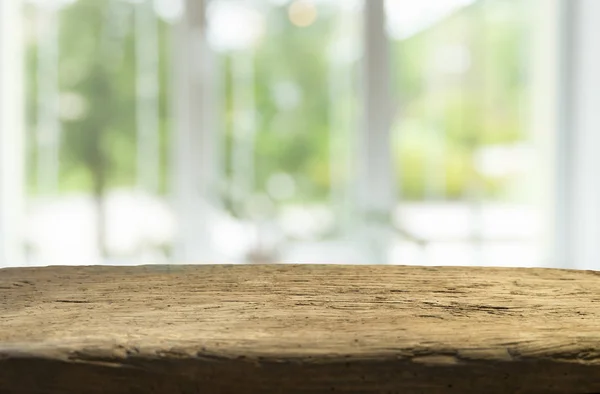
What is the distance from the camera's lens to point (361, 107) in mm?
1976

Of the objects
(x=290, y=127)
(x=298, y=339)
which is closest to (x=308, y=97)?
(x=290, y=127)

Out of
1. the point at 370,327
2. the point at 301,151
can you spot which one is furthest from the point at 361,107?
the point at 370,327

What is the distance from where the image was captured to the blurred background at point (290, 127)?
6.41 feet

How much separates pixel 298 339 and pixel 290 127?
173 cm

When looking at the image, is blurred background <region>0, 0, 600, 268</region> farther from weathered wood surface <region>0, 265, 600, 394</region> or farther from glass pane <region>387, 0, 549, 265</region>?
weathered wood surface <region>0, 265, 600, 394</region>

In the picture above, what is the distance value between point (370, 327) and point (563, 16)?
1.96 meters

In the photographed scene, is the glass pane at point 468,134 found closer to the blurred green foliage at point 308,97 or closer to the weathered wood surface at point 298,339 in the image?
the blurred green foliage at point 308,97

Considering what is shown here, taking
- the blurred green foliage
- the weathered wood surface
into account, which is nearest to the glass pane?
the blurred green foliage

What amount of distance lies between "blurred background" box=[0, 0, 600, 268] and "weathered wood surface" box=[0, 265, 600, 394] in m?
1.58

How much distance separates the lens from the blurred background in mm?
1953

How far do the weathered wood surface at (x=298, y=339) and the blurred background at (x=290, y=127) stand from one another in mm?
1584

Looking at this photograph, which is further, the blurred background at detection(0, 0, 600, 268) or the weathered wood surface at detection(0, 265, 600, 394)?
the blurred background at detection(0, 0, 600, 268)

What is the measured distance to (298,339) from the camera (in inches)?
11.5

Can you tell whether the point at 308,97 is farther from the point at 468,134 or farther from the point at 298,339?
the point at 298,339
